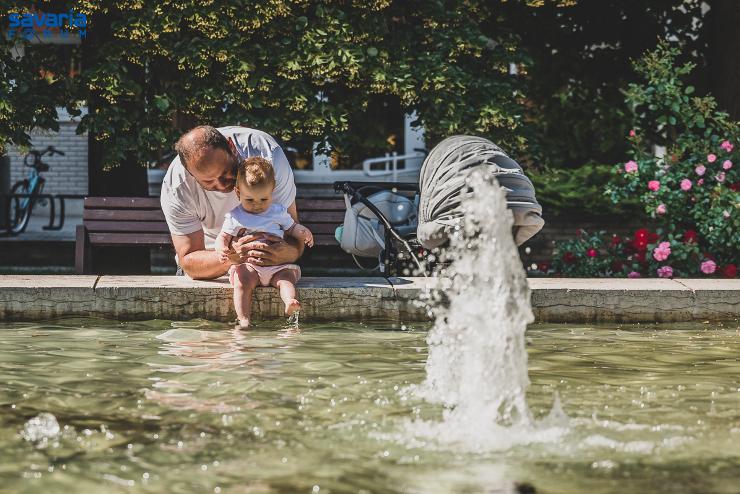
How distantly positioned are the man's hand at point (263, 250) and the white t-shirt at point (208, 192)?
33 cm

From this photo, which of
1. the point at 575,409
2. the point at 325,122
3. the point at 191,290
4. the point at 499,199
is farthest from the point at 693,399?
the point at 325,122

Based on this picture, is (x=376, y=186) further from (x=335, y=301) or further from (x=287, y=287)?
(x=287, y=287)

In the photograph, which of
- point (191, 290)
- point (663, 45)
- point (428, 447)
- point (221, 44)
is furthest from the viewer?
Answer: point (663, 45)

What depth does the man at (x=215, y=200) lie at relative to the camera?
284 inches

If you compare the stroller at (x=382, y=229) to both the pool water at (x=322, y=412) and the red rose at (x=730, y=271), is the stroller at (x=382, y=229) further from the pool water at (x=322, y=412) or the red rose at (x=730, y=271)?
the red rose at (x=730, y=271)

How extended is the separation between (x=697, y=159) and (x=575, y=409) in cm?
606

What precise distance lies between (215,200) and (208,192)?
7 centimetres

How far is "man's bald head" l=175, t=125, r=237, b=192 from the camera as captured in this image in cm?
711

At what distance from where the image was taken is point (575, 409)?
5.09 meters

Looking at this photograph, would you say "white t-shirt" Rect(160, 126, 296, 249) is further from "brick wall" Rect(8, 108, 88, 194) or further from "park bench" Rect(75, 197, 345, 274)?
"brick wall" Rect(8, 108, 88, 194)

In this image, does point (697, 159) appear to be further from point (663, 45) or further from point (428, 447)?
point (428, 447)

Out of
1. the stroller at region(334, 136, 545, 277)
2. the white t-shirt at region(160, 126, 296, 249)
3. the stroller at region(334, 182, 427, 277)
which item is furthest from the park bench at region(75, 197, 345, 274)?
the stroller at region(334, 136, 545, 277)

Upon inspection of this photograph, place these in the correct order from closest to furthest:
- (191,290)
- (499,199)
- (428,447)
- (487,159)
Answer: (428,447) < (499,199) < (487,159) < (191,290)

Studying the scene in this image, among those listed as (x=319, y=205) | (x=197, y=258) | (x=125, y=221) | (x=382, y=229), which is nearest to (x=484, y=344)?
(x=197, y=258)
